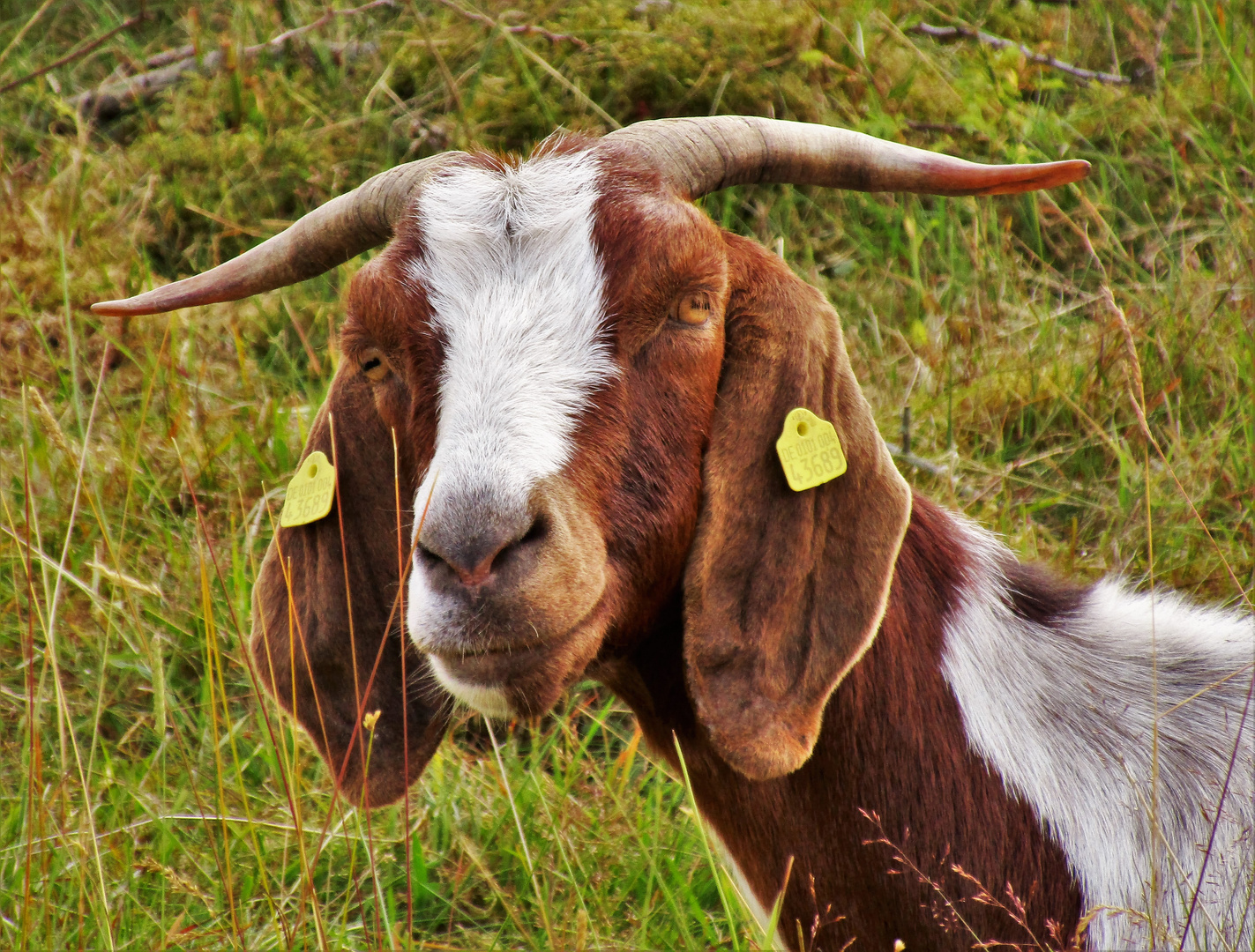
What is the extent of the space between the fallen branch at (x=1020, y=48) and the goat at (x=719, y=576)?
401 centimetres

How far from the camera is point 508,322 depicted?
9.70 ft

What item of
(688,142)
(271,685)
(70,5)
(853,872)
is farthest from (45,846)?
(70,5)

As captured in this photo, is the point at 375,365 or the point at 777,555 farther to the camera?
Result: the point at 375,365

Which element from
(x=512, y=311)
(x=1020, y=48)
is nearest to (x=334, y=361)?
(x=512, y=311)

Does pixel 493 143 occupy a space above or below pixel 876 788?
above

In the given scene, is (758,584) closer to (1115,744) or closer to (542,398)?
(542,398)

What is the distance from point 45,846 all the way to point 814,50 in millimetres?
4783

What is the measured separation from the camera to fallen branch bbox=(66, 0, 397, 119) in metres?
7.36

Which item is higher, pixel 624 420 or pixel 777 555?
pixel 624 420

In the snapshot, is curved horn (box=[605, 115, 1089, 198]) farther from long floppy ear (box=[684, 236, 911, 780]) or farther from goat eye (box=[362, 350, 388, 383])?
goat eye (box=[362, 350, 388, 383])

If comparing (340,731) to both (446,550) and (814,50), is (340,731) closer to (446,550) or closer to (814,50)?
(446,550)

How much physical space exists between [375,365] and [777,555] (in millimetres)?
1060

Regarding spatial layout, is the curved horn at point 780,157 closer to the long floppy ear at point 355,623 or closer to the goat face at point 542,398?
the goat face at point 542,398

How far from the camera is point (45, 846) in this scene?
12.4 feet
